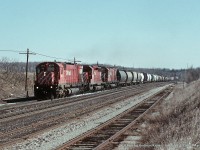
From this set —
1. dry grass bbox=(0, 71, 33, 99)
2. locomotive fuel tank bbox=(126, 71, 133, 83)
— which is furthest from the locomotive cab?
locomotive fuel tank bbox=(126, 71, 133, 83)

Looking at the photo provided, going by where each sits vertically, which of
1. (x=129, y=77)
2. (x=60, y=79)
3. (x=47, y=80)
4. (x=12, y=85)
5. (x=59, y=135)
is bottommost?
(x=59, y=135)

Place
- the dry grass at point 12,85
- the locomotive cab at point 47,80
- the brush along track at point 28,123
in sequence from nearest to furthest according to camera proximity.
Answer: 1. the brush along track at point 28,123
2. the locomotive cab at point 47,80
3. the dry grass at point 12,85

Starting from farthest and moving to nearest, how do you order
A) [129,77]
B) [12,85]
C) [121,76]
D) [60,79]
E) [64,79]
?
[129,77] < [121,76] < [12,85] < [64,79] < [60,79]

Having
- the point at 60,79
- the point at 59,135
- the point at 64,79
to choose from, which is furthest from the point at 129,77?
the point at 59,135

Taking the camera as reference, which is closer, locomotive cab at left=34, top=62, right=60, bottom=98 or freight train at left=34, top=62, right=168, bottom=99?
locomotive cab at left=34, top=62, right=60, bottom=98

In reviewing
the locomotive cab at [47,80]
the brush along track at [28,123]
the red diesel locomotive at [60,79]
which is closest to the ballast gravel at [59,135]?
the brush along track at [28,123]

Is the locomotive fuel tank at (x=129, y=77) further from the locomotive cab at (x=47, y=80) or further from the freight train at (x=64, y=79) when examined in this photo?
the locomotive cab at (x=47, y=80)

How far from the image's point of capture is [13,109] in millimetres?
28094

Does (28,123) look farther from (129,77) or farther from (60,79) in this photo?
(129,77)

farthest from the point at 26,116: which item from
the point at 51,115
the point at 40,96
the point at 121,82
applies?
the point at 121,82

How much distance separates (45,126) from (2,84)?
31.8 m

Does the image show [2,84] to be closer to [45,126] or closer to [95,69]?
[95,69]

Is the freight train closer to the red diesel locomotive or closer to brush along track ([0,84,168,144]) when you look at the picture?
the red diesel locomotive

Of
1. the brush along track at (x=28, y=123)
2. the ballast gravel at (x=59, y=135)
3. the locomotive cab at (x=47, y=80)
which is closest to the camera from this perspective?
the ballast gravel at (x=59, y=135)
